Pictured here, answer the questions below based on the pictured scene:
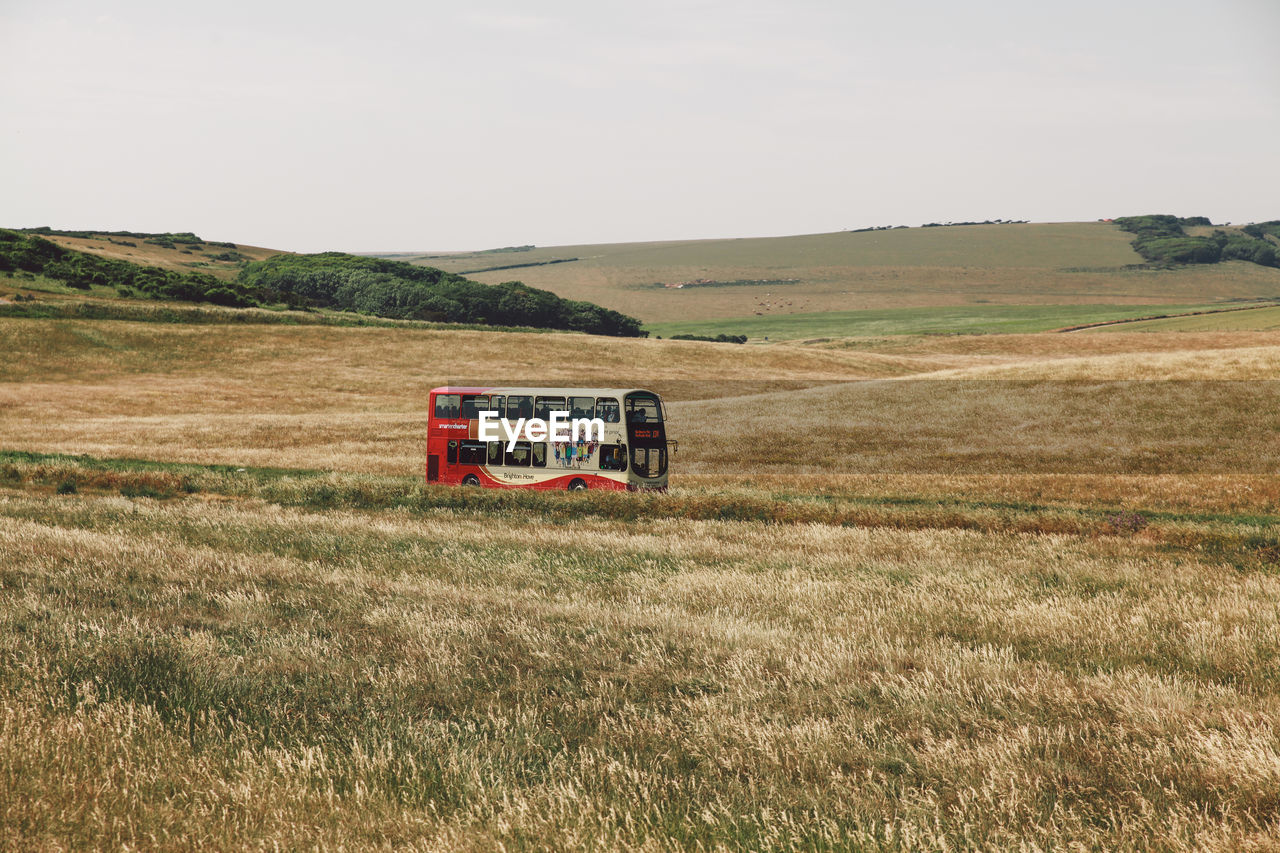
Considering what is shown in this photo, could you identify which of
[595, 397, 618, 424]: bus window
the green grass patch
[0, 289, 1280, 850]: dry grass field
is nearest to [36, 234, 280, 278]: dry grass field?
the green grass patch

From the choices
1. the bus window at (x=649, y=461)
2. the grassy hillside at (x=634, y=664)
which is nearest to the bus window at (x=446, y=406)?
the grassy hillside at (x=634, y=664)

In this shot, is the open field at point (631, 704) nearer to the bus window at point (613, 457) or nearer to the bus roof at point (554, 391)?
the bus window at point (613, 457)

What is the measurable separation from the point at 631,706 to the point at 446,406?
24.7 m

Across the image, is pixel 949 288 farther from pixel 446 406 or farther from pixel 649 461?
pixel 446 406

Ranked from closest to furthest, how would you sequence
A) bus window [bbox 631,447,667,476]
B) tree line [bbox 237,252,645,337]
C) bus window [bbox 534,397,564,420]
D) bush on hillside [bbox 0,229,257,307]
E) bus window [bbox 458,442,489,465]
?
bus window [bbox 631,447,667,476], bus window [bbox 534,397,564,420], bus window [bbox 458,442,489,465], bush on hillside [bbox 0,229,257,307], tree line [bbox 237,252,645,337]

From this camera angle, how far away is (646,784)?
5875 mm

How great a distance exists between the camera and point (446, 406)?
3097 cm

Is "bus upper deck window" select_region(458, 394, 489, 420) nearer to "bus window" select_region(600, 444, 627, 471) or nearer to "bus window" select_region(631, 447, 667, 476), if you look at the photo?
"bus window" select_region(600, 444, 627, 471)

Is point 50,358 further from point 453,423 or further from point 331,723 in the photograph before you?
point 331,723

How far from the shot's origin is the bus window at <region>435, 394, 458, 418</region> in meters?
30.8

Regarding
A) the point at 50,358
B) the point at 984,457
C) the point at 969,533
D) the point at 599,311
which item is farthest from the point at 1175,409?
the point at 599,311

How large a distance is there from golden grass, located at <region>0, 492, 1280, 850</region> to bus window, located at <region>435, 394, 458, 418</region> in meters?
16.9

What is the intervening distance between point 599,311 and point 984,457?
109 metres

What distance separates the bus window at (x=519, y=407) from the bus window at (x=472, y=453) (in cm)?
162
